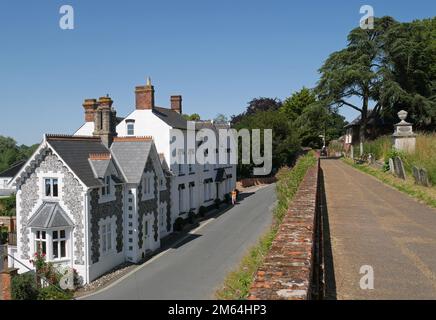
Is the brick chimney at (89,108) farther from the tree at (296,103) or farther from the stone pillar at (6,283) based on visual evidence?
the tree at (296,103)

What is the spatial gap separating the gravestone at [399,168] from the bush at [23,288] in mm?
21733

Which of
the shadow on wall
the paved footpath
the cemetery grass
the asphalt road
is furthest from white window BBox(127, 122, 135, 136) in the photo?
the shadow on wall

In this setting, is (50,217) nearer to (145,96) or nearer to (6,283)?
(6,283)

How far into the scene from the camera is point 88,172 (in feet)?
71.9

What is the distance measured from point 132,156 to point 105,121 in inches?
124

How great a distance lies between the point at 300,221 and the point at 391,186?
18507 millimetres

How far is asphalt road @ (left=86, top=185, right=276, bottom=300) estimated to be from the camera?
17938 mm

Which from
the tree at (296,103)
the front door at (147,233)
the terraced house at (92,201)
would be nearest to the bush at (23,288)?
the terraced house at (92,201)

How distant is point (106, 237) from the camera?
22.5 metres

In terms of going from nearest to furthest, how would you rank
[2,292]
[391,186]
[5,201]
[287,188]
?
[287,188] < [2,292] < [391,186] < [5,201]

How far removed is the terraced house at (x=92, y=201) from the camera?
20953 millimetres

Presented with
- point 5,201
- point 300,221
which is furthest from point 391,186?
point 5,201

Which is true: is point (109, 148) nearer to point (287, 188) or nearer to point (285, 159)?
point (287, 188)

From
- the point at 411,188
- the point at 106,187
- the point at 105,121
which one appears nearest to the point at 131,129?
the point at 105,121
